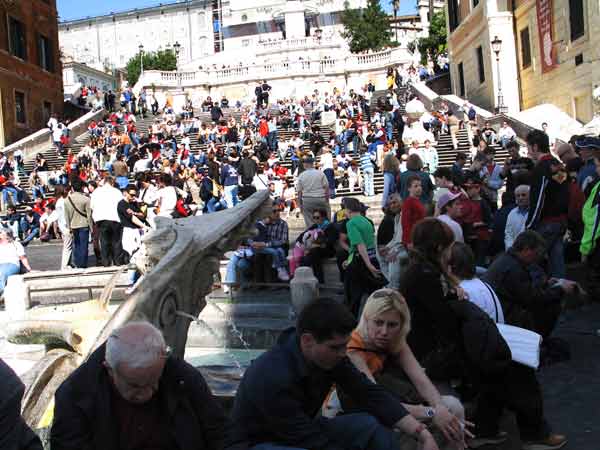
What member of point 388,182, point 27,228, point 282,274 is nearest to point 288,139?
point 27,228

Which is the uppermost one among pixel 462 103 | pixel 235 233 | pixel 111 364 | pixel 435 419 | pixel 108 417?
pixel 462 103

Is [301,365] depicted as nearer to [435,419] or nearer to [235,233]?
[435,419]

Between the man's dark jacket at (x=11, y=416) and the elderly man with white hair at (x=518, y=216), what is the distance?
6.58 metres

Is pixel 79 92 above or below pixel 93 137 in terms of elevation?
above

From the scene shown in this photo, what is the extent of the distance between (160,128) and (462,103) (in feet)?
40.3

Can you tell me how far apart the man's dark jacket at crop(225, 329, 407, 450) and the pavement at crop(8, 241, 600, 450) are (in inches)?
78.1

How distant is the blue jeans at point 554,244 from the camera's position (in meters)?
7.66

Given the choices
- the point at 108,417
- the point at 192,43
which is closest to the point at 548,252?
the point at 108,417

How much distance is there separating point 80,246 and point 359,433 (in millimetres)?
8926

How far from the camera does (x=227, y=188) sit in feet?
49.6

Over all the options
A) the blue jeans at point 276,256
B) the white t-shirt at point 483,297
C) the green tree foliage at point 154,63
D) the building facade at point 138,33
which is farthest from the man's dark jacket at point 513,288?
the building facade at point 138,33

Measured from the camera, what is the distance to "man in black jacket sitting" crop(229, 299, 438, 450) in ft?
10.2

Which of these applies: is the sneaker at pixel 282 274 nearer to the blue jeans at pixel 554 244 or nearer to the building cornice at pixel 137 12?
the blue jeans at pixel 554 244

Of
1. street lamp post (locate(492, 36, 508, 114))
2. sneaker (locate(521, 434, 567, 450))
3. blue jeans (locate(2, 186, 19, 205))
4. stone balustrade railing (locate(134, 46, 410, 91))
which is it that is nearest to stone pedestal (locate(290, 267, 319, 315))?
sneaker (locate(521, 434, 567, 450))
